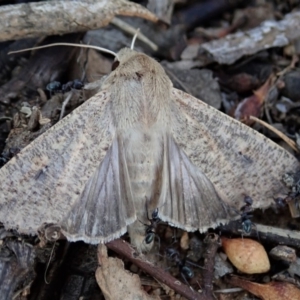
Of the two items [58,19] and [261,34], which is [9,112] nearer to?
[58,19]

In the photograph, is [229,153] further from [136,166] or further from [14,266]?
[14,266]

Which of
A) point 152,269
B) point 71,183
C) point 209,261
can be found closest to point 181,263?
point 209,261

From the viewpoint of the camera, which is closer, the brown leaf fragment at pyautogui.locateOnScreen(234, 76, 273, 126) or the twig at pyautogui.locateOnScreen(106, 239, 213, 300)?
the twig at pyautogui.locateOnScreen(106, 239, 213, 300)

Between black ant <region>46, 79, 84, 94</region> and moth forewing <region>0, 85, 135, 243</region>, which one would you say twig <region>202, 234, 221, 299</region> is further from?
black ant <region>46, 79, 84, 94</region>

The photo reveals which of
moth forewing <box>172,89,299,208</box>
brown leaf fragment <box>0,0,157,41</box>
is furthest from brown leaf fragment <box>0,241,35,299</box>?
brown leaf fragment <box>0,0,157,41</box>

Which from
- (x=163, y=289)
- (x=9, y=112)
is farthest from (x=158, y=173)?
(x=9, y=112)
